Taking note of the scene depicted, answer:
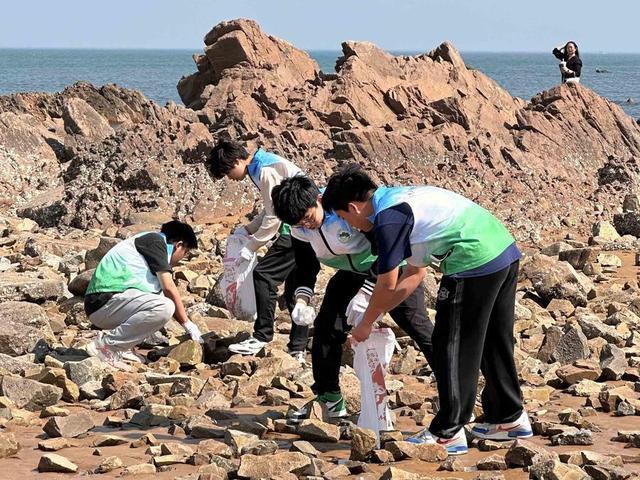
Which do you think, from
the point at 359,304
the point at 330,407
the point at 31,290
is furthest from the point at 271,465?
the point at 31,290

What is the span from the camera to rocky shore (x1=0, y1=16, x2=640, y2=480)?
6.21 meters

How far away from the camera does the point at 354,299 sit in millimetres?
6469

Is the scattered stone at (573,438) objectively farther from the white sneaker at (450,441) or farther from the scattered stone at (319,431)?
the scattered stone at (319,431)

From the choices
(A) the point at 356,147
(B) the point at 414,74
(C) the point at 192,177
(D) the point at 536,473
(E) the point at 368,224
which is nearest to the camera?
(D) the point at 536,473

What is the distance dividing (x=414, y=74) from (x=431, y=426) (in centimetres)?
1470

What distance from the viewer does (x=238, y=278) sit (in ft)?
30.0

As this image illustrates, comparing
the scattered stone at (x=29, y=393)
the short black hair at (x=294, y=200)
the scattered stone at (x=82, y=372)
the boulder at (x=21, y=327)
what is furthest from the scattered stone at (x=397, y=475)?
the boulder at (x=21, y=327)

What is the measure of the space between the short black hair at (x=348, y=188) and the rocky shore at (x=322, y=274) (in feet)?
3.93

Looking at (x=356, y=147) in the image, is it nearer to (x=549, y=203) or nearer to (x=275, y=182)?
(x=549, y=203)

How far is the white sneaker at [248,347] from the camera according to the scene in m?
8.67

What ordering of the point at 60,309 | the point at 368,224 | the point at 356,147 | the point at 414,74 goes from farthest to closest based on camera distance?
the point at 414,74, the point at 356,147, the point at 60,309, the point at 368,224

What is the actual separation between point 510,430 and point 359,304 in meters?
1.01

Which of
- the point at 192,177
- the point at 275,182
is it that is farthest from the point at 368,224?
the point at 192,177

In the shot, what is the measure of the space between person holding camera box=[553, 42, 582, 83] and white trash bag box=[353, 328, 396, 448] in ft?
51.9
